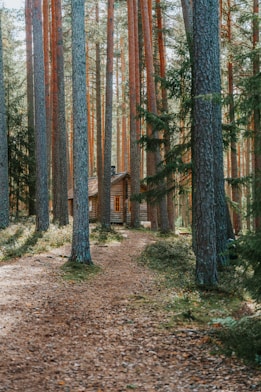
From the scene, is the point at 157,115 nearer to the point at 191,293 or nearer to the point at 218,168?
the point at 218,168

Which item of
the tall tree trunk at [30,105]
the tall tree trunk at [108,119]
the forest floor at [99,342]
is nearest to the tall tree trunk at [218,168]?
the forest floor at [99,342]

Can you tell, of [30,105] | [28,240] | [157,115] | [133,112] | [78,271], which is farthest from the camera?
[30,105]

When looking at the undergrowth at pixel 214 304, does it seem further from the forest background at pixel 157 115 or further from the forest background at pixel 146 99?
the forest background at pixel 146 99

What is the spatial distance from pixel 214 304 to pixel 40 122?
31.7ft

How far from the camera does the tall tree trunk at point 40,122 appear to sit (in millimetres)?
13812

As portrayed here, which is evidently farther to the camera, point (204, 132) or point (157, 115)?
point (157, 115)

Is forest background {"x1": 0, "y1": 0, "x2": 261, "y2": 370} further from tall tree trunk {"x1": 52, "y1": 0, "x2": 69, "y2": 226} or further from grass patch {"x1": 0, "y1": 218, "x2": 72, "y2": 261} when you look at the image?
grass patch {"x1": 0, "y1": 218, "x2": 72, "y2": 261}

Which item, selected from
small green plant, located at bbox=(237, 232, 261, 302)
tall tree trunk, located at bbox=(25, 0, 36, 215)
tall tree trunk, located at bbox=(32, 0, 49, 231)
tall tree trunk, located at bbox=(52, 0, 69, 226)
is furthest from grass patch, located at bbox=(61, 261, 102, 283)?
tall tree trunk, located at bbox=(25, 0, 36, 215)

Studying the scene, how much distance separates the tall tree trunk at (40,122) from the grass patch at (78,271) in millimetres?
4597

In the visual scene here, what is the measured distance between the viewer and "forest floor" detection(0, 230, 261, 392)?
4559mm

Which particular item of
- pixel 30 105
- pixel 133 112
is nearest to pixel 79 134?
pixel 133 112

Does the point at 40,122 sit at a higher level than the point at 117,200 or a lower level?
higher

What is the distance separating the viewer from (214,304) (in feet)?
25.1

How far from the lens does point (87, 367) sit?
16.5 ft
